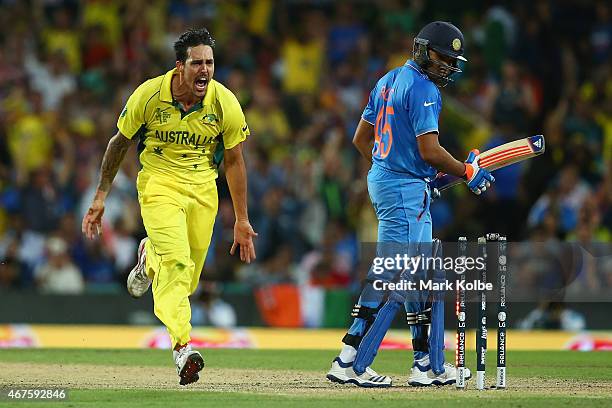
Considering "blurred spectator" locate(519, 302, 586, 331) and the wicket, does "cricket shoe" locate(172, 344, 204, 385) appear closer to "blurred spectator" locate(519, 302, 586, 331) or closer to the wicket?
the wicket

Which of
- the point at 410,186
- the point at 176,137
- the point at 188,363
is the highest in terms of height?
the point at 176,137

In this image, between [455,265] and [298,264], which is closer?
[455,265]

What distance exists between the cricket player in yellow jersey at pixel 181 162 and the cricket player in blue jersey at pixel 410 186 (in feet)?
3.03

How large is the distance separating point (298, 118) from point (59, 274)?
356 centimetres

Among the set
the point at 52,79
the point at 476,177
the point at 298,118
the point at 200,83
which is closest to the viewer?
the point at 476,177

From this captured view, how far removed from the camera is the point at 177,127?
8391 millimetres

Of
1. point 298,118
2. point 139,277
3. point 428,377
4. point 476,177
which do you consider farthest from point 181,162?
point 298,118

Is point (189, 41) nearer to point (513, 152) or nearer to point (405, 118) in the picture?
point (405, 118)

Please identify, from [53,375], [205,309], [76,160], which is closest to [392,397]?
[53,375]

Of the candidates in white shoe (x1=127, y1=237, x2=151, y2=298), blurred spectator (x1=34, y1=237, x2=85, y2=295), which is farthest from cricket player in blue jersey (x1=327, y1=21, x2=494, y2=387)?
blurred spectator (x1=34, y1=237, x2=85, y2=295)

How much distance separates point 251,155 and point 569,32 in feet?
14.4

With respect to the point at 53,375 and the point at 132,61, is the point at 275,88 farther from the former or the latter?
the point at 53,375

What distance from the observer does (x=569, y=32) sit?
16.1 meters

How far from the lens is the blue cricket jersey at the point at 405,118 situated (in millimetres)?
7973
